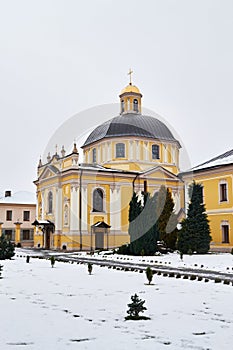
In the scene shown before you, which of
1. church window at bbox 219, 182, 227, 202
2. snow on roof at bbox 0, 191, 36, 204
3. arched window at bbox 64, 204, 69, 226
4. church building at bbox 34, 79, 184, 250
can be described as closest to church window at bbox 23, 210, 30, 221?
snow on roof at bbox 0, 191, 36, 204

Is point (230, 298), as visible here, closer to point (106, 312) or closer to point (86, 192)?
point (106, 312)

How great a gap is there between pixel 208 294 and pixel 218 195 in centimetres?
2236

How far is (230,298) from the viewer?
10883mm

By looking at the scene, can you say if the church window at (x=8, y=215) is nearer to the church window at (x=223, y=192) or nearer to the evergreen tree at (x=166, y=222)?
the evergreen tree at (x=166, y=222)

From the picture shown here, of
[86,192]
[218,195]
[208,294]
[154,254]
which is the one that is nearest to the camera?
[208,294]

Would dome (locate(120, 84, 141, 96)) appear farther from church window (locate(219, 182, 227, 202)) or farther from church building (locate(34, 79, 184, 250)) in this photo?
church window (locate(219, 182, 227, 202))

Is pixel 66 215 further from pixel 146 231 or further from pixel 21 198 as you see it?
pixel 21 198

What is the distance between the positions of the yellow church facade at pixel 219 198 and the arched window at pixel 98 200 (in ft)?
33.6

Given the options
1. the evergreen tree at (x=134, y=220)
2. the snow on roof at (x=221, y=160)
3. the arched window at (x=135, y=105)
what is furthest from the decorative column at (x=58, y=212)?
the arched window at (x=135, y=105)

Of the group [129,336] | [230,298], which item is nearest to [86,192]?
[230,298]

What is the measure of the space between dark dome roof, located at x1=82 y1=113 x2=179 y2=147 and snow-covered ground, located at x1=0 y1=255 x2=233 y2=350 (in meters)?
30.1

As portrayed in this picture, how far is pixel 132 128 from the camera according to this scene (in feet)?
145

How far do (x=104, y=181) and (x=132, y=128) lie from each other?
707cm

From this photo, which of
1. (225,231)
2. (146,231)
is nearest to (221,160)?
(225,231)
